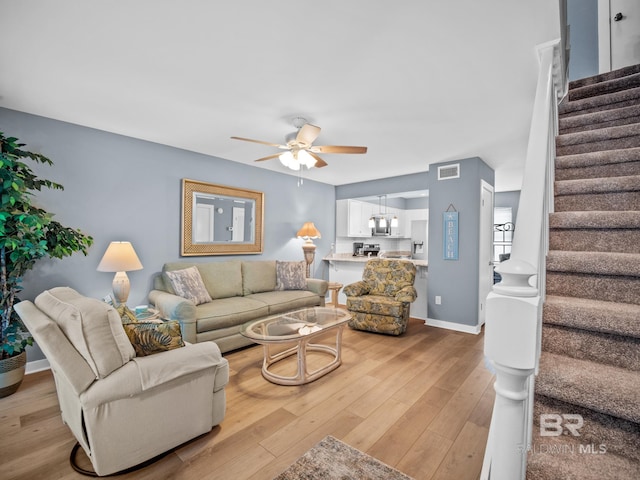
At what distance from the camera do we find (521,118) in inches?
113

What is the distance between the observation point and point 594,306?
1.26 metres

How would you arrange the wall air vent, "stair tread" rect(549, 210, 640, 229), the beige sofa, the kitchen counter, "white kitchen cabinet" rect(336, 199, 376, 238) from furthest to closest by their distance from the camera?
1. "white kitchen cabinet" rect(336, 199, 376, 238)
2. the kitchen counter
3. the wall air vent
4. the beige sofa
5. "stair tread" rect(549, 210, 640, 229)

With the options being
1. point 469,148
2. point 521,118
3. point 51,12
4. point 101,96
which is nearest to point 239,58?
point 51,12

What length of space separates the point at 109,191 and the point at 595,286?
4144 millimetres

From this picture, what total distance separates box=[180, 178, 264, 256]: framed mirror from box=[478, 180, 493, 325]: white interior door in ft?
10.7

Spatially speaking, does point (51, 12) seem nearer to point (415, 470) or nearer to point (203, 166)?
point (203, 166)

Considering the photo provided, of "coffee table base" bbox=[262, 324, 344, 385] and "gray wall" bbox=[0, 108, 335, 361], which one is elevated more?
"gray wall" bbox=[0, 108, 335, 361]

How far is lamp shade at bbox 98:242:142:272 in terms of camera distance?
300 centimetres

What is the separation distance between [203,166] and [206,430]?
329cm

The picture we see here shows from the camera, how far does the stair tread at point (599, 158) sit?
181 centimetres

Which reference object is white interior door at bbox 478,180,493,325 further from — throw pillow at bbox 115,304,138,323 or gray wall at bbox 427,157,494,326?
throw pillow at bbox 115,304,138,323

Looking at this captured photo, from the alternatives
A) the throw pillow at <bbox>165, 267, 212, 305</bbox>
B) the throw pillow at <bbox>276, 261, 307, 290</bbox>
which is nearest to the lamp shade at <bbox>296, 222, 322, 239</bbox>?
the throw pillow at <bbox>276, 261, 307, 290</bbox>

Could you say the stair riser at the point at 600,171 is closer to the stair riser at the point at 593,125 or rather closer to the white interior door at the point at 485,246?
the stair riser at the point at 593,125

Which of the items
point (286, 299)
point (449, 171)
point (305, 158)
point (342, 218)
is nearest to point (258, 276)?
point (286, 299)
